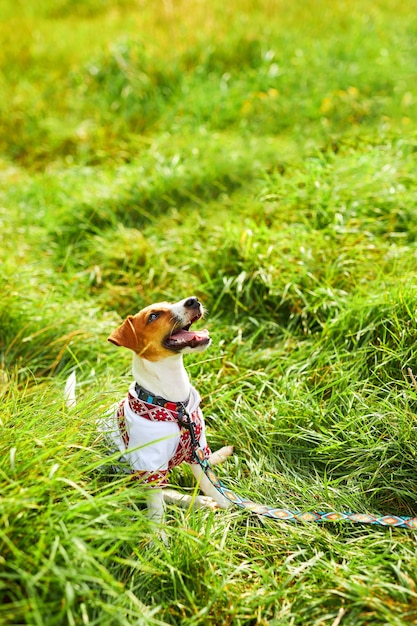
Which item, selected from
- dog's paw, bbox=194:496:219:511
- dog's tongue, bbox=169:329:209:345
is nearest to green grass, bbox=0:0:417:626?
dog's paw, bbox=194:496:219:511

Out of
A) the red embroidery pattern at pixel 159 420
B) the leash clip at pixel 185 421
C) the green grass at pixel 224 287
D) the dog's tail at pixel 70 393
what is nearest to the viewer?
the green grass at pixel 224 287

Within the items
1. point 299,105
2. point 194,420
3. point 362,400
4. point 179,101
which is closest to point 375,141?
point 299,105

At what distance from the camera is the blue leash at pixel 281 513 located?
2.51 meters

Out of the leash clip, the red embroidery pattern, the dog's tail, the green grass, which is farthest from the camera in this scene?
the dog's tail

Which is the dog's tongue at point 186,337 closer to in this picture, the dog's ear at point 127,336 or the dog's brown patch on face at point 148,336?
the dog's brown patch on face at point 148,336

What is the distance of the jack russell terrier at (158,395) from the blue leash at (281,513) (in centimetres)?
3

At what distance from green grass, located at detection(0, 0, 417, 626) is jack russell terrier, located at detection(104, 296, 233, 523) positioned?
0.37 ft

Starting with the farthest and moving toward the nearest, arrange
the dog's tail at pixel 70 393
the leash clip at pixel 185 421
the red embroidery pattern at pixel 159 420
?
the dog's tail at pixel 70 393
the leash clip at pixel 185 421
the red embroidery pattern at pixel 159 420

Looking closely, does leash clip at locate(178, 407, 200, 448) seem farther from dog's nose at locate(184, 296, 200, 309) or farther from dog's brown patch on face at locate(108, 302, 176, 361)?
dog's nose at locate(184, 296, 200, 309)

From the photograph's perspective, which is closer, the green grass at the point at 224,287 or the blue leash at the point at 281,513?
the green grass at the point at 224,287

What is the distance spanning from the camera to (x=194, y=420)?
8.57 ft

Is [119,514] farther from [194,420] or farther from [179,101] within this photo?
[179,101]

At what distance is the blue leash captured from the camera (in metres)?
2.51

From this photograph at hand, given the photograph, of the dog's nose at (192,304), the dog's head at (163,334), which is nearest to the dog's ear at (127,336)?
the dog's head at (163,334)
